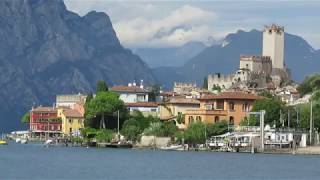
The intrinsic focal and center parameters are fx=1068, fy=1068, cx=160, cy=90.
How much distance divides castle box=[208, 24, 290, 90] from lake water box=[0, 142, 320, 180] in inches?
2787

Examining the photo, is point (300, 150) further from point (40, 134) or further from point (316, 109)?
point (40, 134)

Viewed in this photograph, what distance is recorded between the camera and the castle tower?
6988 inches

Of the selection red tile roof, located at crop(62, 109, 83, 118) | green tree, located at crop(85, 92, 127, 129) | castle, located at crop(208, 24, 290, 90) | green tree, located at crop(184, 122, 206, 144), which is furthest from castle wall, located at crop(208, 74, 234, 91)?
green tree, located at crop(184, 122, 206, 144)

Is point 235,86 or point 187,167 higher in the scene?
point 235,86

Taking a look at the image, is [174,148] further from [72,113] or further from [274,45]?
[274,45]

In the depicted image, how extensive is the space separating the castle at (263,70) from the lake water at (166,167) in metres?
70.8

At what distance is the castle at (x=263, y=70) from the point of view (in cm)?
16562

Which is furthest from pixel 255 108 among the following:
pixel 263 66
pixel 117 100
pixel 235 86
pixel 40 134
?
pixel 40 134

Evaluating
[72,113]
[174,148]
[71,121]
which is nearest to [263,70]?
[72,113]

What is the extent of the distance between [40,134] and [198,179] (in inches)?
4682

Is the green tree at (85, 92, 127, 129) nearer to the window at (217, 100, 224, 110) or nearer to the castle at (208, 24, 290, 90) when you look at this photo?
the window at (217, 100, 224, 110)

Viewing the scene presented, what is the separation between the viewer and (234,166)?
77.7 m

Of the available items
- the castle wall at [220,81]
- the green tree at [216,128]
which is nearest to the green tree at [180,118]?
the green tree at [216,128]

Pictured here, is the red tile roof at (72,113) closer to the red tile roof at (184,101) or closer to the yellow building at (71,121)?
the yellow building at (71,121)
